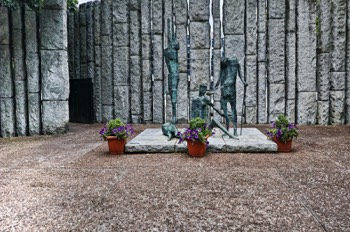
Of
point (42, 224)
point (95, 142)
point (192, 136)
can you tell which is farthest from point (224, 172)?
point (95, 142)

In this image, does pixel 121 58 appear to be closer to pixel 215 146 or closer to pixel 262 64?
pixel 262 64

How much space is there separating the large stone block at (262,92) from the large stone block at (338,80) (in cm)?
153

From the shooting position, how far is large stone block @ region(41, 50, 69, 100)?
670 cm

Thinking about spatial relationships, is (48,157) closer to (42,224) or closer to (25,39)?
(42,224)

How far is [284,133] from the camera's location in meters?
4.60

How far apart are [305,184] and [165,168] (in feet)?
4.88

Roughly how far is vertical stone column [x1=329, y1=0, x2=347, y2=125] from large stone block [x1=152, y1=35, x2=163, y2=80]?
158 inches

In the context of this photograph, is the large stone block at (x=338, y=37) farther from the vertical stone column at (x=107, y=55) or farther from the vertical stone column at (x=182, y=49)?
the vertical stone column at (x=107, y=55)

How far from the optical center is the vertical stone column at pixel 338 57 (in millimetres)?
7414

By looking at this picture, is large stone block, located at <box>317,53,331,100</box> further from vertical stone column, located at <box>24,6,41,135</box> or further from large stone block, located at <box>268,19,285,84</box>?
vertical stone column, located at <box>24,6,41,135</box>

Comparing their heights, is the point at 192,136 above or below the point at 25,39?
below

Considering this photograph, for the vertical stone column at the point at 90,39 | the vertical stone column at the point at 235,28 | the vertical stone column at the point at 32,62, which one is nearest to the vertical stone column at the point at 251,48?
the vertical stone column at the point at 235,28

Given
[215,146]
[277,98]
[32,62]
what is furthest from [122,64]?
[215,146]

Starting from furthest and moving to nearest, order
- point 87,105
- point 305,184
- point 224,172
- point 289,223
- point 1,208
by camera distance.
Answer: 1. point 87,105
2. point 224,172
3. point 305,184
4. point 1,208
5. point 289,223
